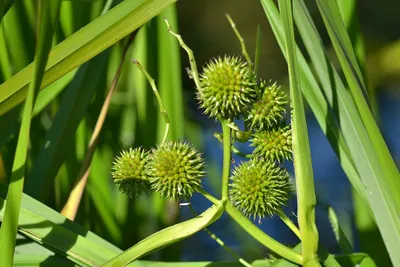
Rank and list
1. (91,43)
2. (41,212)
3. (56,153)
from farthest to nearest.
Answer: (56,153) < (41,212) < (91,43)

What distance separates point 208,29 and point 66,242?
1.60 metres

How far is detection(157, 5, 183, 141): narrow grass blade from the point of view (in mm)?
1225

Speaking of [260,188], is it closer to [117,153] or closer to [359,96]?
[359,96]

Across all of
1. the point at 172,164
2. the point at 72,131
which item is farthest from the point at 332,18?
the point at 72,131

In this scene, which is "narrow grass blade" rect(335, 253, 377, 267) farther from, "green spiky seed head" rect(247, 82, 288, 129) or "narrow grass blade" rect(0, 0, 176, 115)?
"narrow grass blade" rect(0, 0, 176, 115)

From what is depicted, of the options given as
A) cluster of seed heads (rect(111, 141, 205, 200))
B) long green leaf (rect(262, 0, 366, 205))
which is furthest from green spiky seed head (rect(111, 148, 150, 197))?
long green leaf (rect(262, 0, 366, 205))

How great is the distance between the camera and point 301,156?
0.63m

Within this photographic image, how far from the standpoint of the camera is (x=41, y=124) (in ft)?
4.20

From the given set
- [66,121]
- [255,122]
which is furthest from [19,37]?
[255,122]

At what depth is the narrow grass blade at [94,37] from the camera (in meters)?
0.64

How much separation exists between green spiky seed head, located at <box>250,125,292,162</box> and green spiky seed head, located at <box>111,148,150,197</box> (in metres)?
0.13

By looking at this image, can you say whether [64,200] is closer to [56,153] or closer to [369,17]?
[56,153]

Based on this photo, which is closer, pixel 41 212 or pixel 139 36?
pixel 41 212

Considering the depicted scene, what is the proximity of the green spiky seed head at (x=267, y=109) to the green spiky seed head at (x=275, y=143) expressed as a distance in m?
0.01
